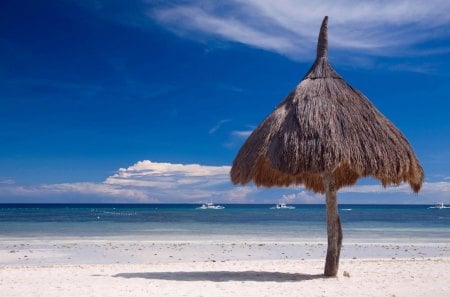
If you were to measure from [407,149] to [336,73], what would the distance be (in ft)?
6.25

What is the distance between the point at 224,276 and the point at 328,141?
3.39 m

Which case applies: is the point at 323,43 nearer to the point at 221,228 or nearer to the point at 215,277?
the point at 215,277

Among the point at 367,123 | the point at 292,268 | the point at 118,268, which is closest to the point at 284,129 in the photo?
the point at 367,123

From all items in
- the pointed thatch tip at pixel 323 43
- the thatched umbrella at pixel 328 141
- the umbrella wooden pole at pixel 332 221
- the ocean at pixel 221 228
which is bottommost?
the ocean at pixel 221 228

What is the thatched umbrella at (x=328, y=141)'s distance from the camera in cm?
805

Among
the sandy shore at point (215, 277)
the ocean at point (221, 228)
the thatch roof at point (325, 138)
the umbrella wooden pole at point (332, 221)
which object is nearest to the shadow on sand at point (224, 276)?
the sandy shore at point (215, 277)

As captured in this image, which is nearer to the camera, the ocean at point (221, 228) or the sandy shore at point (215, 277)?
the sandy shore at point (215, 277)

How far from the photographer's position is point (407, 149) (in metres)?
8.62

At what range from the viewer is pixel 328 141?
8039 millimetres

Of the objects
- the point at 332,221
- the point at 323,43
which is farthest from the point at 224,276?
the point at 323,43

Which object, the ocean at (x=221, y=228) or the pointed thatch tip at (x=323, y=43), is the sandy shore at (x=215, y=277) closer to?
the pointed thatch tip at (x=323, y=43)

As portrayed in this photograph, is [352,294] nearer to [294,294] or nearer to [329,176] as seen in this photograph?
[294,294]

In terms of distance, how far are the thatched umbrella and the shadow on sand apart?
2.37 feet

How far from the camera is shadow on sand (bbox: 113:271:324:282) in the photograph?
918cm
